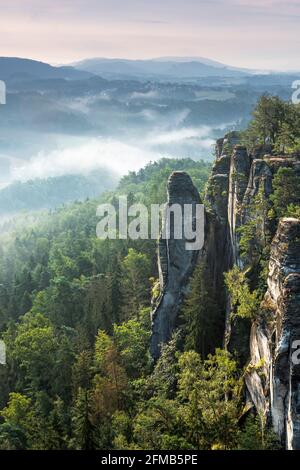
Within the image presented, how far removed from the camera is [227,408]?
134 ft

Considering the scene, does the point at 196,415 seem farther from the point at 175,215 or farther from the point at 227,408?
the point at 175,215

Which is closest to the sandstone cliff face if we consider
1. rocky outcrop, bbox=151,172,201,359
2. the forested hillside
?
rocky outcrop, bbox=151,172,201,359

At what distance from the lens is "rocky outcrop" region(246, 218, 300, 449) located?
36.5 m

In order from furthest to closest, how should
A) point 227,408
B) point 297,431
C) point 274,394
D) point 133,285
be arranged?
point 133,285 < point 227,408 < point 274,394 < point 297,431

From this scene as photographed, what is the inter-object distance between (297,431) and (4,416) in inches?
1309

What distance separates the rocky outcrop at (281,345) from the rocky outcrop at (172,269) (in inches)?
592

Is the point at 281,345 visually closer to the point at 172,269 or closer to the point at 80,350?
the point at 172,269

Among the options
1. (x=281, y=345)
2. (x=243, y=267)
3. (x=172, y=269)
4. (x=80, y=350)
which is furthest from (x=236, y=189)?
(x=80, y=350)

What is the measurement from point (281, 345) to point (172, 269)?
71.9 ft

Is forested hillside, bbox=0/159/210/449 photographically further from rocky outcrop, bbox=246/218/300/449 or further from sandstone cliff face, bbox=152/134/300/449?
rocky outcrop, bbox=246/218/300/449

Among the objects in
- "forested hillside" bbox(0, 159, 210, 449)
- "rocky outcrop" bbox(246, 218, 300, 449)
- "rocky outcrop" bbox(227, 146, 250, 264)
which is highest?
"rocky outcrop" bbox(227, 146, 250, 264)

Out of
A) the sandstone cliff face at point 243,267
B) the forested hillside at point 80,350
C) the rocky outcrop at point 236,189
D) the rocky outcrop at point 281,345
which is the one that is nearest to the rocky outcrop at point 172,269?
the sandstone cliff face at point 243,267

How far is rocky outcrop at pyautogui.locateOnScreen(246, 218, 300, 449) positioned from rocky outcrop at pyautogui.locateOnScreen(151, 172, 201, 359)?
15032 millimetres

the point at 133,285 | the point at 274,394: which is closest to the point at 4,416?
the point at 133,285
